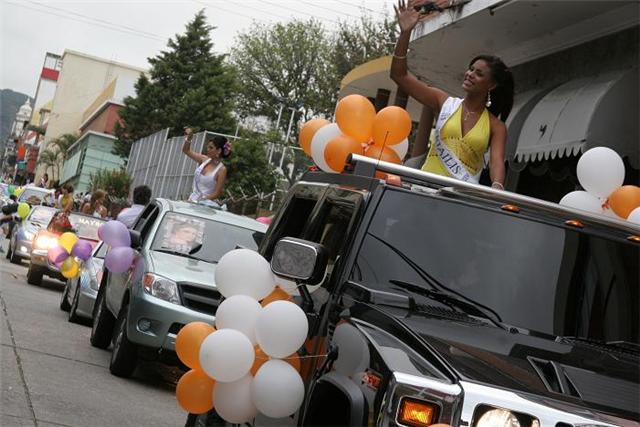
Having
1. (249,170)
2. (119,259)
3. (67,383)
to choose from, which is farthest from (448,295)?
(249,170)

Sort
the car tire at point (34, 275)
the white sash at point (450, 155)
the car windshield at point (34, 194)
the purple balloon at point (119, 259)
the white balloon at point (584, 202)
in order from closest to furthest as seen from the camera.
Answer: the white sash at point (450, 155) → the white balloon at point (584, 202) → the purple balloon at point (119, 259) → the car tire at point (34, 275) → the car windshield at point (34, 194)

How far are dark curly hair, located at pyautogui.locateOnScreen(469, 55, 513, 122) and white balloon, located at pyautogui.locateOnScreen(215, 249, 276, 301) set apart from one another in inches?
80.0

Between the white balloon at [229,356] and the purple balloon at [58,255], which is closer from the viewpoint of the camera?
the white balloon at [229,356]

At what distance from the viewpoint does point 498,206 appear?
501cm

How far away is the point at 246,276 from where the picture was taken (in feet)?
17.3

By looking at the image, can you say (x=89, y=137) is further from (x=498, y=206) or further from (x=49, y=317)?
(x=498, y=206)

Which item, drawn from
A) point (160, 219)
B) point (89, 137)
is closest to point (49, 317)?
point (160, 219)

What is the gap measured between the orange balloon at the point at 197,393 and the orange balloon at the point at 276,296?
0.47 meters

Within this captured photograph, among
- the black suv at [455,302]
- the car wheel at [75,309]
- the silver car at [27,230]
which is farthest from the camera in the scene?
the silver car at [27,230]

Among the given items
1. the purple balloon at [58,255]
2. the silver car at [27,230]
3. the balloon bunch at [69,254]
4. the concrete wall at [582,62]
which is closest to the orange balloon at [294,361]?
the concrete wall at [582,62]

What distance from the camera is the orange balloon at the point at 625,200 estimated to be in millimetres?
6273

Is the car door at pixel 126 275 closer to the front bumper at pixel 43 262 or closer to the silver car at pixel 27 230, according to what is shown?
the front bumper at pixel 43 262

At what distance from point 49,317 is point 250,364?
912cm

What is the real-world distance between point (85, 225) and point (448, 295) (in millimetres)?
14659
